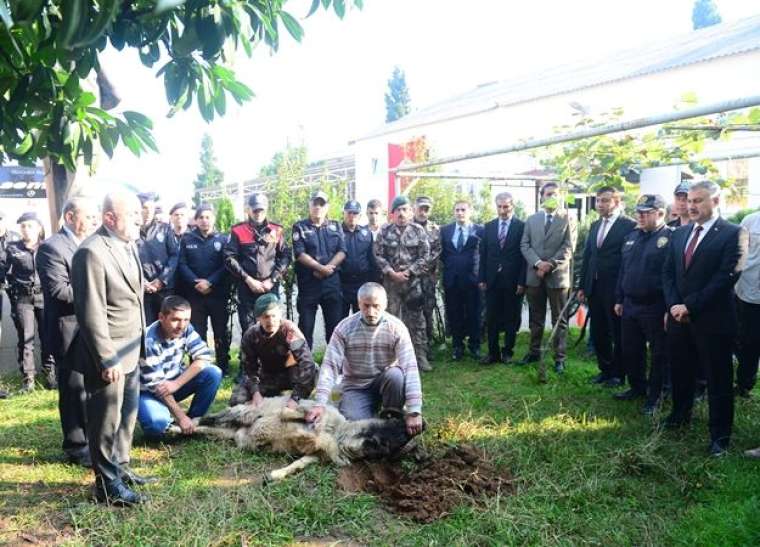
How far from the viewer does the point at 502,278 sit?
7219mm

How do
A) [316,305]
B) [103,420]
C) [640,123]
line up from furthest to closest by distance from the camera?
[316,305], [640,123], [103,420]

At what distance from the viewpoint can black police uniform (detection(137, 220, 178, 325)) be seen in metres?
6.69

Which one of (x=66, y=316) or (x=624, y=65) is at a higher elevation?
(x=624, y=65)

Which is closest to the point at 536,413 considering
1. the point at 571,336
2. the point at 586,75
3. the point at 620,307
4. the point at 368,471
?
the point at 620,307

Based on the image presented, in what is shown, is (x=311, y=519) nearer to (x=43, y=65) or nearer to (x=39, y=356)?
(x=43, y=65)

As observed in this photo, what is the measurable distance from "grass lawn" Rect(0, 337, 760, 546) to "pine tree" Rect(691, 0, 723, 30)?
48.0 metres

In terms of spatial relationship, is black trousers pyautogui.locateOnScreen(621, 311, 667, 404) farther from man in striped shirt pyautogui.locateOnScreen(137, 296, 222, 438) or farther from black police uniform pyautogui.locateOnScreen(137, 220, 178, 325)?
black police uniform pyautogui.locateOnScreen(137, 220, 178, 325)

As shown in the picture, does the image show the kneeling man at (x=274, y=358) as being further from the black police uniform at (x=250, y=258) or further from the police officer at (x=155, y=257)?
the police officer at (x=155, y=257)

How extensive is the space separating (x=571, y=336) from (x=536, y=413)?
3605 millimetres

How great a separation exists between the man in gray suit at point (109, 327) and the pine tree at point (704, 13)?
50400 mm

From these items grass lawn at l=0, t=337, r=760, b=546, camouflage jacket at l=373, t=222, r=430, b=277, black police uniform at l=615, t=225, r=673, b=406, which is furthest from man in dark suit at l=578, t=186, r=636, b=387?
camouflage jacket at l=373, t=222, r=430, b=277

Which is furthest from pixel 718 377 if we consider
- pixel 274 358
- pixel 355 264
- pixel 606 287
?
pixel 355 264

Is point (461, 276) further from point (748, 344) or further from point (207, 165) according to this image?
point (207, 165)

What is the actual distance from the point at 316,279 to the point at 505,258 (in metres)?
2.22
